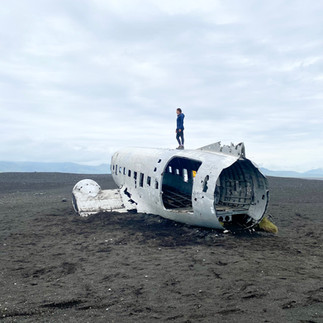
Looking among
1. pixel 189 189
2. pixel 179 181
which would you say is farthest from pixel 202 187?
pixel 179 181

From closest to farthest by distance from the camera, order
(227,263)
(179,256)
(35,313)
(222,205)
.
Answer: (35,313) → (227,263) → (179,256) → (222,205)

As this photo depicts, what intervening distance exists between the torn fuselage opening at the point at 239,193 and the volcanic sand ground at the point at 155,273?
97 cm

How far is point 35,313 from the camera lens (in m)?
7.79

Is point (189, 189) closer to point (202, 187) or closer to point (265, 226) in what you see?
point (265, 226)

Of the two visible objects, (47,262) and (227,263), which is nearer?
(227,263)

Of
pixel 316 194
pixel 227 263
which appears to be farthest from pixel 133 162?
pixel 316 194

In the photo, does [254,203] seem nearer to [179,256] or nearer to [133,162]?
[179,256]

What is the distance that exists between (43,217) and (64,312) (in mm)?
15137

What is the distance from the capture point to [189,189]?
21.7 metres

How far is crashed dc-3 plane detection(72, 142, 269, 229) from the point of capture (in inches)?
564

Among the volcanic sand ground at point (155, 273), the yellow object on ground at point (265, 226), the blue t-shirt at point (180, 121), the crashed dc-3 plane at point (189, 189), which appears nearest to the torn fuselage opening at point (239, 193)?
the crashed dc-3 plane at point (189, 189)

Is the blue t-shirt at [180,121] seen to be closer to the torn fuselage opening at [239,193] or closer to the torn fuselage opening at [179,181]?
the torn fuselage opening at [179,181]

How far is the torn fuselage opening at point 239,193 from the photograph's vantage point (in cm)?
1510

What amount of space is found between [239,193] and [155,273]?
7.70 m
